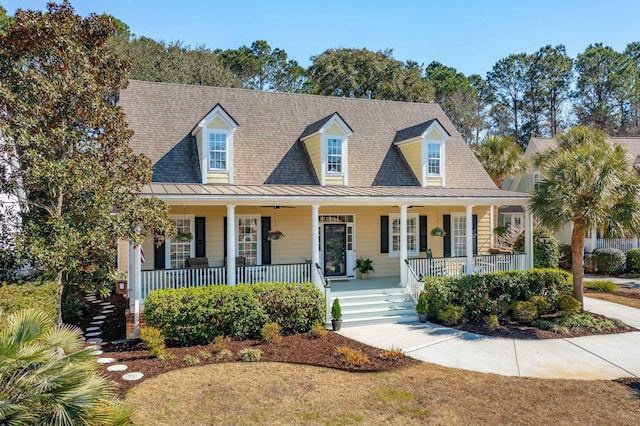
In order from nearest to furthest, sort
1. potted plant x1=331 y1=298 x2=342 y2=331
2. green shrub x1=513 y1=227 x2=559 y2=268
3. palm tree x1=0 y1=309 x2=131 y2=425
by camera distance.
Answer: palm tree x1=0 y1=309 x2=131 y2=425 < potted plant x1=331 y1=298 x2=342 y2=331 < green shrub x1=513 y1=227 x2=559 y2=268

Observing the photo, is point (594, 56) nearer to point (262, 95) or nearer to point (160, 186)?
point (262, 95)

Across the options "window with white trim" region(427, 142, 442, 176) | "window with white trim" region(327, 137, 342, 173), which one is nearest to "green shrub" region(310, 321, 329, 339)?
"window with white trim" region(327, 137, 342, 173)

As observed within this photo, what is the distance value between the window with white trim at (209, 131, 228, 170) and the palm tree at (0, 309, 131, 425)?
34.3 ft

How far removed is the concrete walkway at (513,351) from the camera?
949 cm

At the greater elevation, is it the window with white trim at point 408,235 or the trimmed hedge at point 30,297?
the window with white trim at point 408,235

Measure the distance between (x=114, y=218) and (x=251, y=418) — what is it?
4.84 m

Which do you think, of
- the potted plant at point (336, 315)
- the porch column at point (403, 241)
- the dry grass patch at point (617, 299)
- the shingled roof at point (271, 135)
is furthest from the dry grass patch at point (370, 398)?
the dry grass patch at point (617, 299)

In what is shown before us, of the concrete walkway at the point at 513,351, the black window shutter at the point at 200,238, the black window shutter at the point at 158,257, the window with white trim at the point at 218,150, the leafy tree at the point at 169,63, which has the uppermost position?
the leafy tree at the point at 169,63

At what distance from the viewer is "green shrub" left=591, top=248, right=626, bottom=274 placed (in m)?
23.0

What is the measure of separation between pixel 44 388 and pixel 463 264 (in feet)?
46.3

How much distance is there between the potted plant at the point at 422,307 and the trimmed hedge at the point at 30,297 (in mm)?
9055

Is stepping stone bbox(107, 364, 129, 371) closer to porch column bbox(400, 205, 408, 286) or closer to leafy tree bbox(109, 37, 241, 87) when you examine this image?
porch column bbox(400, 205, 408, 286)

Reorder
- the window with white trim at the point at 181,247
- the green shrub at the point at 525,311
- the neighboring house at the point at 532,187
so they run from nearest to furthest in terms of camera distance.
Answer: the green shrub at the point at 525,311 < the window with white trim at the point at 181,247 < the neighboring house at the point at 532,187

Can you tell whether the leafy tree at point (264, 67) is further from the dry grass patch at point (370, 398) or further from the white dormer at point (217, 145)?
the dry grass patch at point (370, 398)
